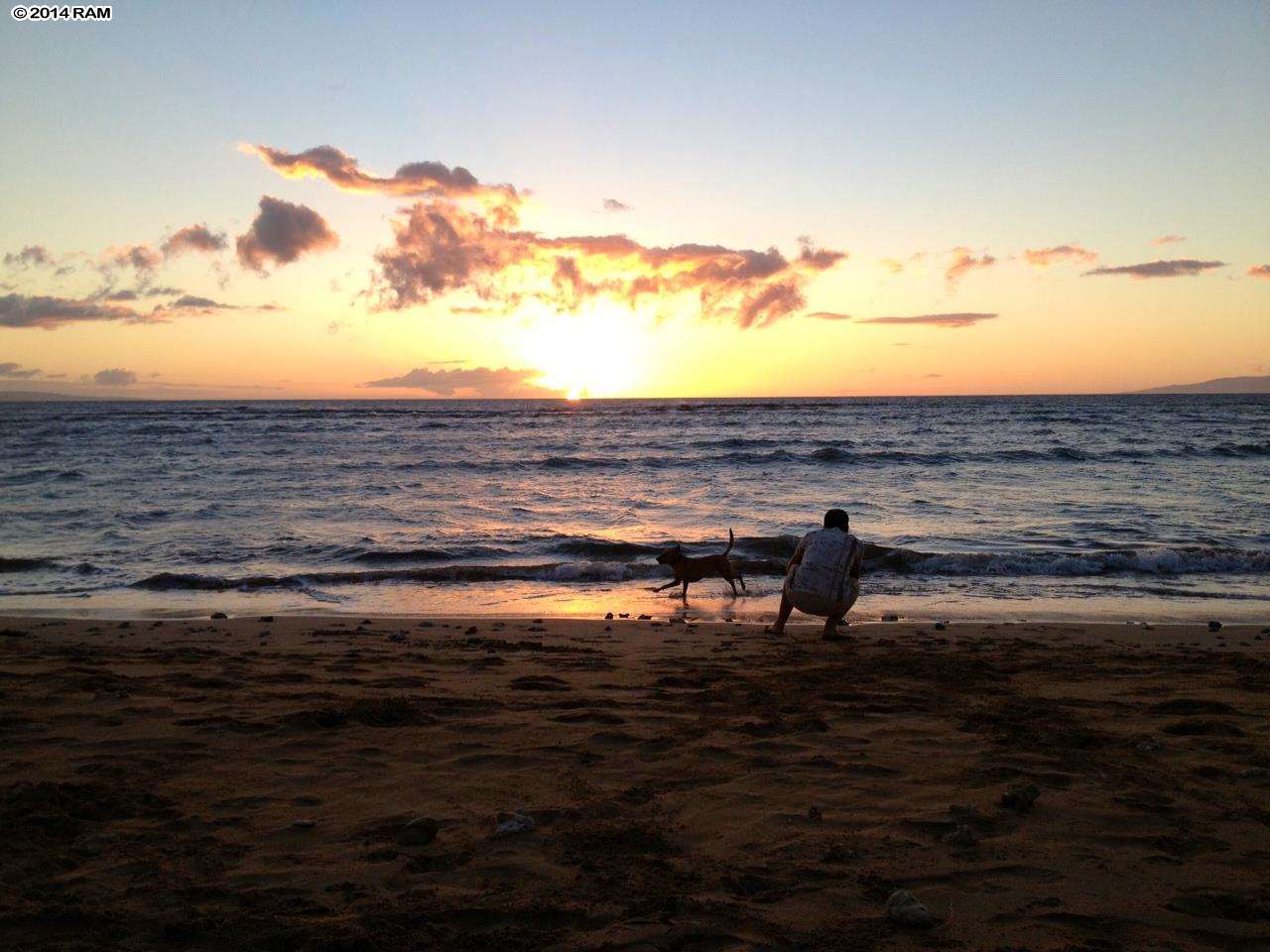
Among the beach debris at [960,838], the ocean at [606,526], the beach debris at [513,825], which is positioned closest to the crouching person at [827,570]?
the ocean at [606,526]

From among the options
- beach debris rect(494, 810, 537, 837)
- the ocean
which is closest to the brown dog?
the ocean

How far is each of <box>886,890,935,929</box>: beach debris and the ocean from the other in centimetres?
700

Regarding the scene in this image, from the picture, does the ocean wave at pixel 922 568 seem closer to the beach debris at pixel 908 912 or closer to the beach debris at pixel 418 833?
the beach debris at pixel 418 833

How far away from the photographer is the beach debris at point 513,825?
3607 mm

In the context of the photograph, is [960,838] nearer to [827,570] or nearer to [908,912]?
[908,912]

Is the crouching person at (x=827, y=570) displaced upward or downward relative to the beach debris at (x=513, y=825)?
upward

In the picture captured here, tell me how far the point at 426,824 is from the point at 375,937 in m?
0.80

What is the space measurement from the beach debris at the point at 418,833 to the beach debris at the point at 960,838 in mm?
2151

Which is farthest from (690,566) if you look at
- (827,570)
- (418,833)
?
(418,833)

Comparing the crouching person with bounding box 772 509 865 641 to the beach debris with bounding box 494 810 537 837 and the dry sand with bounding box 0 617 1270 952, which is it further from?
the beach debris with bounding box 494 810 537 837

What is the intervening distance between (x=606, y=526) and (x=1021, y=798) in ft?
44.8

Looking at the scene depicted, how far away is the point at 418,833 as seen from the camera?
357 cm

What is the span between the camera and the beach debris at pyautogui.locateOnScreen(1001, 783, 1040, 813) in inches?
153

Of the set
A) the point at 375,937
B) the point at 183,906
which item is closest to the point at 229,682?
the point at 183,906
